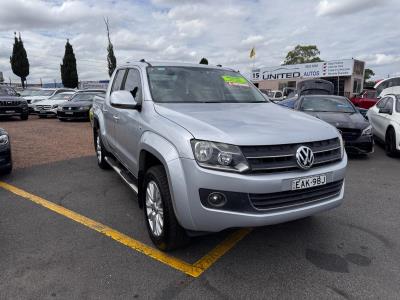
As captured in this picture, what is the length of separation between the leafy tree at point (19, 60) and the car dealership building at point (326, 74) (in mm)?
31283

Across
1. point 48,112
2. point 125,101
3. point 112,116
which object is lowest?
point 48,112

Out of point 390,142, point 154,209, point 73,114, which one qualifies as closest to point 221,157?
point 154,209

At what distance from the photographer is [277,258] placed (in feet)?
10.2

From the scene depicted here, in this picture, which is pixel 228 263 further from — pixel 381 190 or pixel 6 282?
pixel 381 190

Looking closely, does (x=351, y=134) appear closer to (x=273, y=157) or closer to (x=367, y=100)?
(x=273, y=157)

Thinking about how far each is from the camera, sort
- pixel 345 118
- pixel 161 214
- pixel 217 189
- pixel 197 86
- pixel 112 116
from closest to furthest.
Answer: pixel 217 189 < pixel 161 214 < pixel 197 86 < pixel 112 116 < pixel 345 118

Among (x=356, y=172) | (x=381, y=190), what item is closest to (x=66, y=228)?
(x=381, y=190)

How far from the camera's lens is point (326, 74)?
116 feet

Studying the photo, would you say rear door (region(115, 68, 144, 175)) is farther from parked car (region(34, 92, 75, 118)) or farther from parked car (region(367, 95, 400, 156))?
parked car (region(34, 92, 75, 118))

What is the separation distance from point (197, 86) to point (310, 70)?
34736 mm

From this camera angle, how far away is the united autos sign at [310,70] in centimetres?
3384

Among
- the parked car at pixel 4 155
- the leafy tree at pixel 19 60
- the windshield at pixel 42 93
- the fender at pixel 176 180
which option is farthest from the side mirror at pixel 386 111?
the leafy tree at pixel 19 60

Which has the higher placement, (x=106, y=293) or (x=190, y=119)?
(x=190, y=119)

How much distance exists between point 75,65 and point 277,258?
49.3 meters
